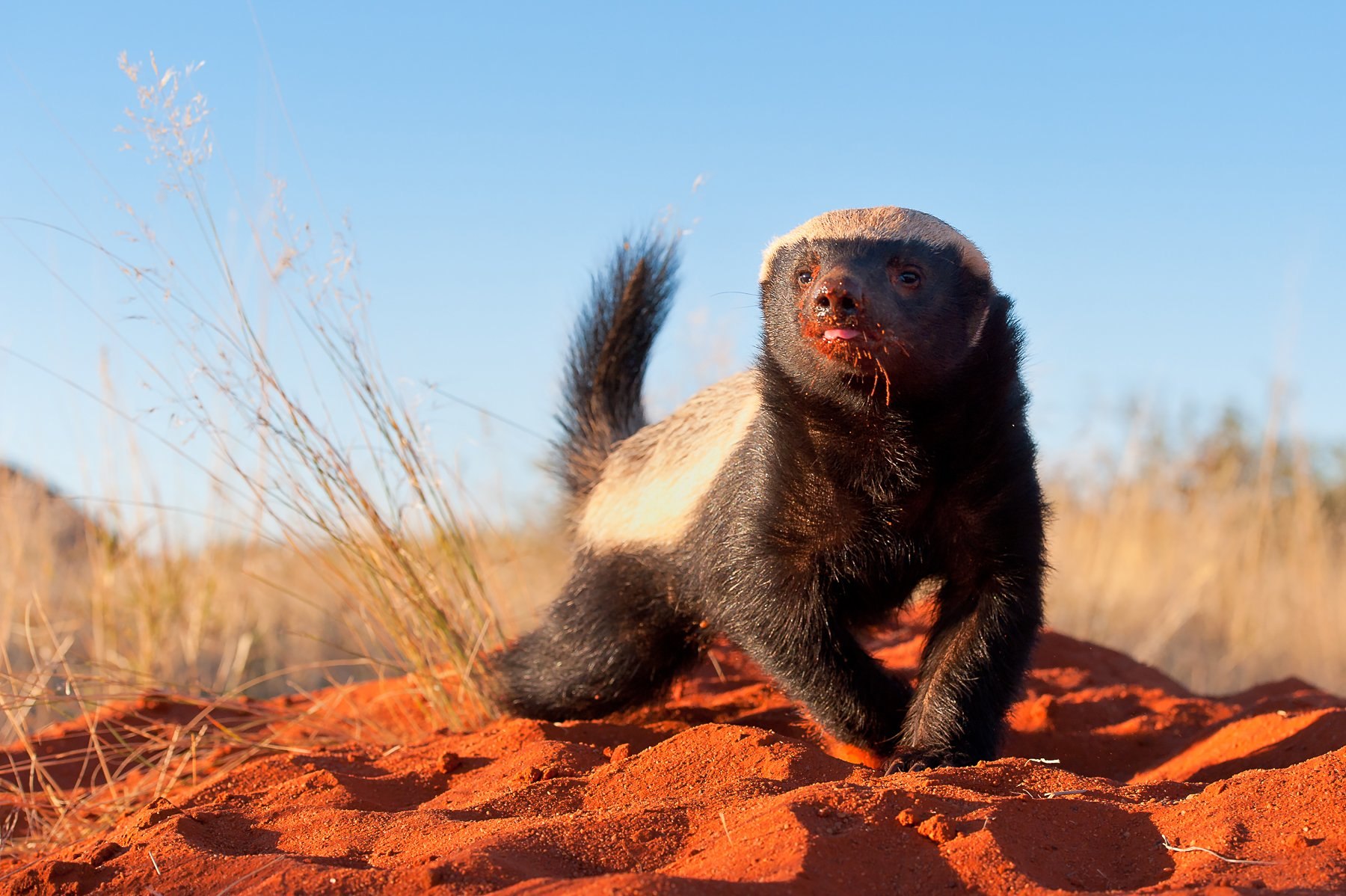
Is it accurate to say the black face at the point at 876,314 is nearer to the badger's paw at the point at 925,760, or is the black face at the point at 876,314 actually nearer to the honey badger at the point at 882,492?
the honey badger at the point at 882,492

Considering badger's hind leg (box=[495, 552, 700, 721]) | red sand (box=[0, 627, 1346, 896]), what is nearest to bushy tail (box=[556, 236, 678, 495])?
badger's hind leg (box=[495, 552, 700, 721])

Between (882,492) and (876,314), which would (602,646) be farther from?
(876,314)

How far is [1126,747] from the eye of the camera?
493cm

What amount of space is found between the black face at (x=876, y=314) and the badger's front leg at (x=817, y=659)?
30.0 inches

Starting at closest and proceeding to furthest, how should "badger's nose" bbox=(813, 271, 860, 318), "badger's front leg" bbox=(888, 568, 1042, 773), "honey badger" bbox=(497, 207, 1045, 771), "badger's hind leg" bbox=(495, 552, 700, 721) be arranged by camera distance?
"badger's nose" bbox=(813, 271, 860, 318) < "honey badger" bbox=(497, 207, 1045, 771) < "badger's front leg" bbox=(888, 568, 1042, 773) < "badger's hind leg" bbox=(495, 552, 700, 721)

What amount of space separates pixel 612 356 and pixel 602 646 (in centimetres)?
153

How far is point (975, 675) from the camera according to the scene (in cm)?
394

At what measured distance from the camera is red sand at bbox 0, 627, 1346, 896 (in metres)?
2.54

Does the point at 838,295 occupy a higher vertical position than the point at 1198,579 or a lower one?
higher

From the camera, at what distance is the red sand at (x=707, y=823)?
254 cm

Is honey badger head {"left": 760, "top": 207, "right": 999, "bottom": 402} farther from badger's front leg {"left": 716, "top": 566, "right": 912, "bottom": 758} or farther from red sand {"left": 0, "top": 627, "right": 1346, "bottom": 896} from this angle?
red sand {"left": 0, "top": 627, "right": 1346, "bottom": 896}

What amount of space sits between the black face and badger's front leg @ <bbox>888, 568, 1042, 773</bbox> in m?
0.80

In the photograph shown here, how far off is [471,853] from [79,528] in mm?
9816

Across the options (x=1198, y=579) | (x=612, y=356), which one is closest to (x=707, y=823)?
(x=612, y=356)
